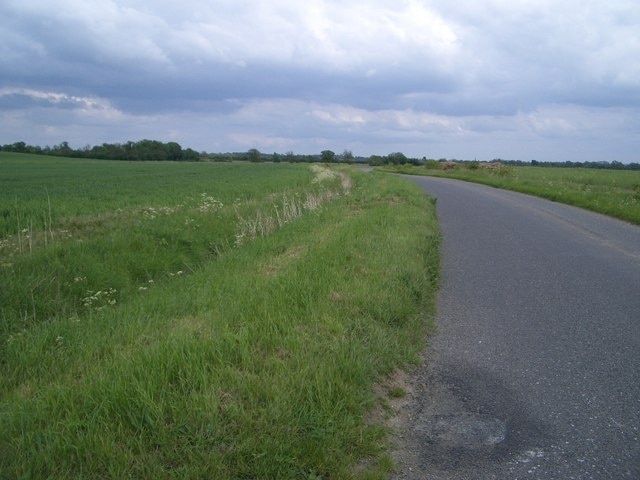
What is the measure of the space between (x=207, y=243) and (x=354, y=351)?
935cm

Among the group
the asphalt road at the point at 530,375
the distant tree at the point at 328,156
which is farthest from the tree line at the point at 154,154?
the asphalt road at the point at 530,375

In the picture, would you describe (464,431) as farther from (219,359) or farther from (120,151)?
(120,151)

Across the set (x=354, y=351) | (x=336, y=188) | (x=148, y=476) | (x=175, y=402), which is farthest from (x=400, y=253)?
(x=336, y=188)

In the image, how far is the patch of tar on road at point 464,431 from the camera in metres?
3.26

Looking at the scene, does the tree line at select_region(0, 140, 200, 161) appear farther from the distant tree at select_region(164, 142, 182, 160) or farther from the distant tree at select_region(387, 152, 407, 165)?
the distant tree at select_region(387, 152, 407, 165)

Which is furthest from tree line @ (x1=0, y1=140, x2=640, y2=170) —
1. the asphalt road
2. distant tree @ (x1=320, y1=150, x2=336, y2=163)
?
the asphalt road

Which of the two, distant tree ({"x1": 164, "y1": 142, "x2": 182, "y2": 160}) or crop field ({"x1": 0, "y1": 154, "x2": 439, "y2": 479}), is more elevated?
distant tree ({"x1": 164, "y1": 142, "x2": 182, "y2": 160})

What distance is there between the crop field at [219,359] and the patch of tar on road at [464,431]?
0.21 m

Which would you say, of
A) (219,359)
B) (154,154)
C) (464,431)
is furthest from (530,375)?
(154,154)

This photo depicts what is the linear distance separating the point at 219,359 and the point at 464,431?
1.97 meters

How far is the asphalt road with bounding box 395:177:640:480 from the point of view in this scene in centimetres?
332

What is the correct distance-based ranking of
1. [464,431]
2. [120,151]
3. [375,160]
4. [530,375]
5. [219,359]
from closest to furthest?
[464,431]
[219,359]
[530,375]
[120,151]
[375,160]

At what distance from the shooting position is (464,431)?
12.1 ft

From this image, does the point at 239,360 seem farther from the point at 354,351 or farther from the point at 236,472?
the point at 236,472
